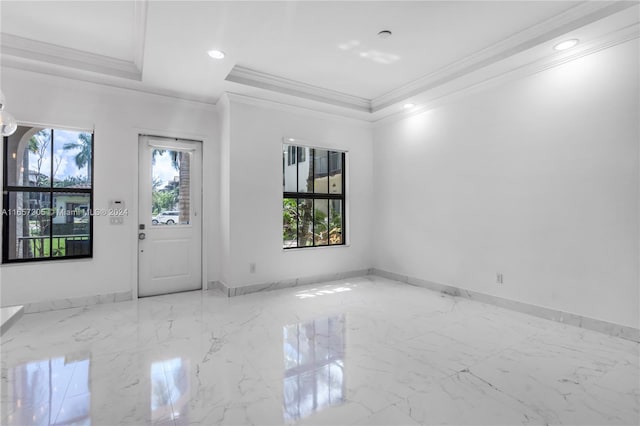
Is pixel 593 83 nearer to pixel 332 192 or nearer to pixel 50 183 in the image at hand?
pixel 332 192

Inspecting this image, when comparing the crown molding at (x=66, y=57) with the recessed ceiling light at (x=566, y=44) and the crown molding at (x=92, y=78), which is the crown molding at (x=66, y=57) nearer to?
the crown molding at (x=92, y=78)

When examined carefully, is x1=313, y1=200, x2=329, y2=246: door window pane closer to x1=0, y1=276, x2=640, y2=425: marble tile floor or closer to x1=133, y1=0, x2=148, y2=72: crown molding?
x1=0, y1=276, x2=640, y2=425: marble tile floor

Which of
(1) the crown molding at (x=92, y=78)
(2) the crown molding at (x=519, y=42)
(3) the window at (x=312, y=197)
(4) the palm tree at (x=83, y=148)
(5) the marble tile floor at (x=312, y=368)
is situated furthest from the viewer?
(3) the window at (x=312, y=197)

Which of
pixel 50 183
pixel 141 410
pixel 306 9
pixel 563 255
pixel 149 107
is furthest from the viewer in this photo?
pixel 149 107

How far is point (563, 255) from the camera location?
332 cm

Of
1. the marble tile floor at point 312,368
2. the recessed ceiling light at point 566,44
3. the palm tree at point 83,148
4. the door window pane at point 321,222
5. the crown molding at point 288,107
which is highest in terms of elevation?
the recessed ceiling light at point 566,44

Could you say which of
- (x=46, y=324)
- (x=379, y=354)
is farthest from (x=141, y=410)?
(x=46, y=324)

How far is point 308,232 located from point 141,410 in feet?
11.4

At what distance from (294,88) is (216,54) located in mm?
1339

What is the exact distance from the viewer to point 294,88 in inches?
174

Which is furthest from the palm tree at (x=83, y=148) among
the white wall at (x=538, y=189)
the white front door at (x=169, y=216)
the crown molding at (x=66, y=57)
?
the white wall at (x=538, y=189)

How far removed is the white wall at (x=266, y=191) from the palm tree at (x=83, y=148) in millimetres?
1629

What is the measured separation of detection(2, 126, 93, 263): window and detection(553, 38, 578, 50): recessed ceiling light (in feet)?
17.0

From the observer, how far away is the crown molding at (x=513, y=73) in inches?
114
